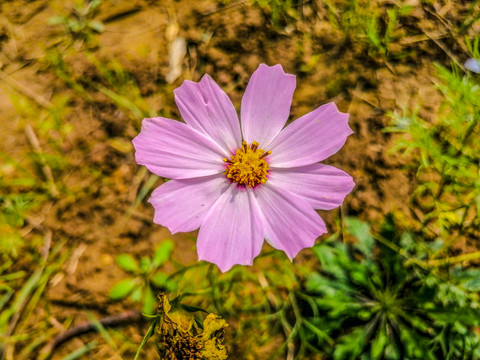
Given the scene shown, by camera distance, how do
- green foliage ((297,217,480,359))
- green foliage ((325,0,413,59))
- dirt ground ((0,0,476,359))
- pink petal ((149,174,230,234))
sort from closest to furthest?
pink petal ((149,174,230,234)), green foliage ((297,217,480,359)), dirt ground ((0,0,476,359)), green foliage ((325,0,413,59))

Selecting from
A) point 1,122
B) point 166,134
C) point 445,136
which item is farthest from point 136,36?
point 445,136

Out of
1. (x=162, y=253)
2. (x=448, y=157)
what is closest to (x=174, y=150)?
(x=162, y=253)

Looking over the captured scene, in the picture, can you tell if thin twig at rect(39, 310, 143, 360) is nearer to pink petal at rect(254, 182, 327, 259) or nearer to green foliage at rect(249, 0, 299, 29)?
pink petal at rect(254, 182, 327, 259)

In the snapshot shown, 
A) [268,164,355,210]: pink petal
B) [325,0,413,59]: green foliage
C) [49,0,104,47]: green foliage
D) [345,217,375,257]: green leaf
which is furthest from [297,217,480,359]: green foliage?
[49,0,104,47]: green foliage

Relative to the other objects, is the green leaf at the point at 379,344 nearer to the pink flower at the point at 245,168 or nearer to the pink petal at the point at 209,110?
the pink flower at the point at 245,168

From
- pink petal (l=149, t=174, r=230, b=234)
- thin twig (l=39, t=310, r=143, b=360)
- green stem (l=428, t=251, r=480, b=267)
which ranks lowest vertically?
thin twig (l=39, t=310, r=143, b=360)

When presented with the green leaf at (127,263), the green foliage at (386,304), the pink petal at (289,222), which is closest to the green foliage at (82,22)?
the green leaf at (127,263)
